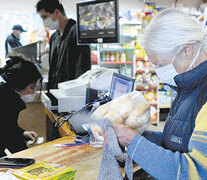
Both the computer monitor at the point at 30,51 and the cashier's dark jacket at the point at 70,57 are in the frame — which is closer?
the cashier's dark jacket at the point at 70,57

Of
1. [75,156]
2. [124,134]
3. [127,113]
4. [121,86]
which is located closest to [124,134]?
[124,134]

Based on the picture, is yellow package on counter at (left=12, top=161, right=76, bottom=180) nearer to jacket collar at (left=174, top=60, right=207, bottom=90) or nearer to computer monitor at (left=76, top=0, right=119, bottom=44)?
jacket collar at (left=174, top=60, right=207, bottom=90)

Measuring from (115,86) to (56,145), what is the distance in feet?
2.20

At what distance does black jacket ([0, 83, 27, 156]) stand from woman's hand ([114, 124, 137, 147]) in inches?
60.7

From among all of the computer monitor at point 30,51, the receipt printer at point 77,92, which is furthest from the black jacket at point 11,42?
the receipt printer at point 77,92

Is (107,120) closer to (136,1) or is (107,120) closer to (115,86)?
(115,86)

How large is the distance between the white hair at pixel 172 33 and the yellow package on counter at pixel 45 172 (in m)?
0.74

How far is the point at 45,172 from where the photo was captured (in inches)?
53.6

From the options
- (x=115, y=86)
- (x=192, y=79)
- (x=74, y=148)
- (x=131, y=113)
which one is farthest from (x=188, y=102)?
(x=115, y=86)

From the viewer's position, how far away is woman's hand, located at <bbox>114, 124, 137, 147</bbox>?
1.11m

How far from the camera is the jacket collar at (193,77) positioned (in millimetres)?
1101

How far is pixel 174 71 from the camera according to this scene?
4.12ft

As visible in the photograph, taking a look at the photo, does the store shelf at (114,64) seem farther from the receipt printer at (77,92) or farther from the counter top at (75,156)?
the counter top at (75,156)

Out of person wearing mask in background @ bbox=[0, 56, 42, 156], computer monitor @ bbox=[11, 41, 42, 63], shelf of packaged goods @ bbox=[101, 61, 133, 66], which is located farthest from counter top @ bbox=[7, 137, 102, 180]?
shelf of packaged goods @ bbox=[101, 61, 133, 66]
